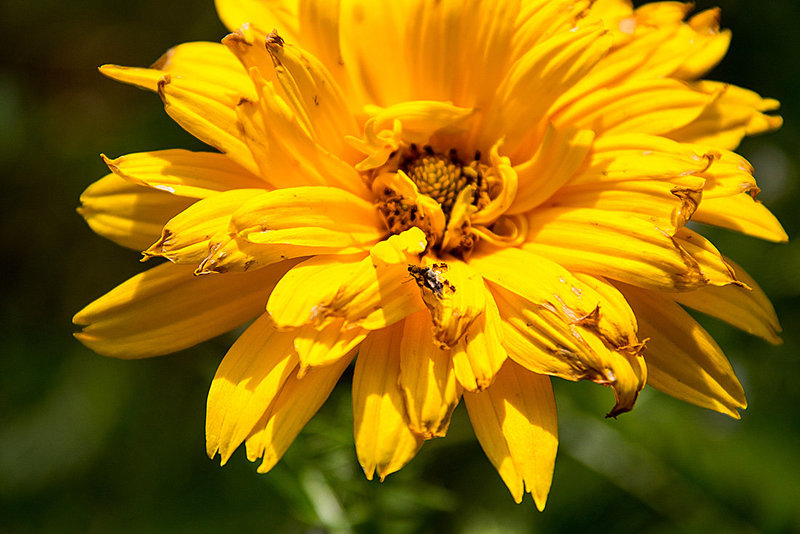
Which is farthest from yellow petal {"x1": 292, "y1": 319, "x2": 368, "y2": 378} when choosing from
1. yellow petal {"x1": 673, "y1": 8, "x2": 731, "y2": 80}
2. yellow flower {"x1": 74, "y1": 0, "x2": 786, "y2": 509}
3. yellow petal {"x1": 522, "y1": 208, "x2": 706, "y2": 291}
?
yellow petal {"x1": 673, "y1": 8, "x2": 731, "y2": 80}

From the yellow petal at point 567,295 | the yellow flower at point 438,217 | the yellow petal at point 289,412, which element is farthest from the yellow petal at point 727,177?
Answer: the yellow petal at point 289,412

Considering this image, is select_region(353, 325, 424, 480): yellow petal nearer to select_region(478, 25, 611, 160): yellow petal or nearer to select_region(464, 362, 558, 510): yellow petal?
select_region(464, 362, 558, 510): yellow petal

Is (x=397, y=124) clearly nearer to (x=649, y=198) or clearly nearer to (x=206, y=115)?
(x=206, y=115)

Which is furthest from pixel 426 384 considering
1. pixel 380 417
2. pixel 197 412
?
pixel 197 412

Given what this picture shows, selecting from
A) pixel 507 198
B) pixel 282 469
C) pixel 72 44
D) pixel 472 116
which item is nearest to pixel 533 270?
pixel 507 198

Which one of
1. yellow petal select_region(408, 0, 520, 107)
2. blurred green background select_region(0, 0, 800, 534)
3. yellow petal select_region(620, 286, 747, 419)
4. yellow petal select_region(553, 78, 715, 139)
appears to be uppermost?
yellow petal select_region(408, 0, 520, 107)

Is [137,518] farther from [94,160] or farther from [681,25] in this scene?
[681,25]
